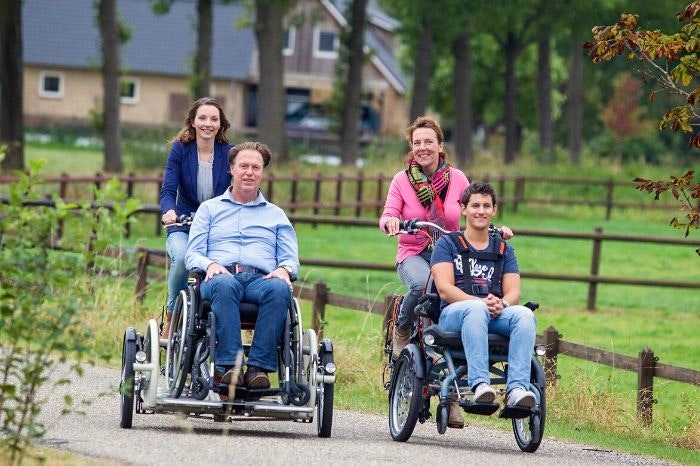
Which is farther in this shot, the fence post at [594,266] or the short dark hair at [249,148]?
the fence post at [594,266]

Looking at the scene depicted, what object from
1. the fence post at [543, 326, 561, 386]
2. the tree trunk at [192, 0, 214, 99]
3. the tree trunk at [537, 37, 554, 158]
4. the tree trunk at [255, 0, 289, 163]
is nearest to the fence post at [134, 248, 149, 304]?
the fence post at [543, 326, 561, 386]

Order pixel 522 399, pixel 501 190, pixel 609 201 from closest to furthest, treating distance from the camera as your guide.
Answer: pixel 522 399 → pixel 501 190 → pixel 609 201

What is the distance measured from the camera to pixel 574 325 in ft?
72.0

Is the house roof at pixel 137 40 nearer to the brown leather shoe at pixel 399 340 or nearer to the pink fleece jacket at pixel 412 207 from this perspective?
the pink fleece jacket at pixel 412 207

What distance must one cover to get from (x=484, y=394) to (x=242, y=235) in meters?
1.96

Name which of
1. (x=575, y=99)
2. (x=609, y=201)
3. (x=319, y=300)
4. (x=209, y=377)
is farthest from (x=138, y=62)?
(x=209, y=377)

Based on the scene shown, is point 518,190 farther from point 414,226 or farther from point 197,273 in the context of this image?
point 197,273

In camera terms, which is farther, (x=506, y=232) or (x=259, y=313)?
(x=506, y=232)

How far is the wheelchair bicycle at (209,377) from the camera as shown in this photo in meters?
9.75

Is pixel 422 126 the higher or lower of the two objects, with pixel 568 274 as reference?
higher

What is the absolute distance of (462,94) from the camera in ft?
183

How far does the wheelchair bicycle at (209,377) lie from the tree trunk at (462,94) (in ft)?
149

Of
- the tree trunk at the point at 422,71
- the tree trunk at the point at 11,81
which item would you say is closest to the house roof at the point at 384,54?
the tree trunk at the point at 422,71

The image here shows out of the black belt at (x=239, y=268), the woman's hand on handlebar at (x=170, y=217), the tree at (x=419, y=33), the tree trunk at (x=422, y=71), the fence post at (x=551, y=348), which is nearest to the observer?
the black belt at (x=239, y=268)
